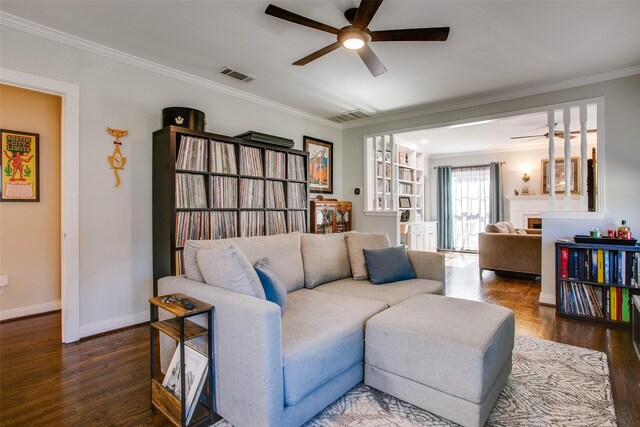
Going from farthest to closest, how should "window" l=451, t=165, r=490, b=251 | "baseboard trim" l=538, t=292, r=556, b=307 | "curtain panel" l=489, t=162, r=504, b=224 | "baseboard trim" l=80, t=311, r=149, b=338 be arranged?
"window" l=451, t=165, r=490, b=251 < "curtain panel" l=489, t=162, r=504, b=224 < "baseboard trim" l=538, t=292, r=556, b=307 < "baseboard trim" l=80, t=311, r=149, b=338

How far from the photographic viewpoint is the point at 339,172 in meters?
5.55

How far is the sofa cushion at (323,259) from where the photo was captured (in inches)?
105

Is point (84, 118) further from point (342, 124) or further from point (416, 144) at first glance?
point (416, 144)

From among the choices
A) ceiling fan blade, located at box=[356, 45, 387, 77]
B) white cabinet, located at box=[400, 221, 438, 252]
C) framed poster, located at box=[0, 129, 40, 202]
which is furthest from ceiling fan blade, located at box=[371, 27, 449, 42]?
white cabinet, located at box=[400, 221, 438, 252]

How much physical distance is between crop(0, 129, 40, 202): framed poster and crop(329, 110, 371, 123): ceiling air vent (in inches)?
148

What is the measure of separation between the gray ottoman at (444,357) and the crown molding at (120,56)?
312cm

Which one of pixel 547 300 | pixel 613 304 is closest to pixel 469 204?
pixel 547 300

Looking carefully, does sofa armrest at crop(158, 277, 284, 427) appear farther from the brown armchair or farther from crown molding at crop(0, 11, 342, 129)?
the brown armchair

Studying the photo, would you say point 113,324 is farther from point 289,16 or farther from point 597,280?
point 597,280

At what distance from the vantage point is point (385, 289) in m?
2.57

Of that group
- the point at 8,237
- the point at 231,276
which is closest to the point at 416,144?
the point at 231,276

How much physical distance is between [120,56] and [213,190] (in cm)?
146

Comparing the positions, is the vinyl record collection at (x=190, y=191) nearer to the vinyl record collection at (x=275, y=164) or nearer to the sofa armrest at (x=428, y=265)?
the vinyl record collection at (x=275, y=164)

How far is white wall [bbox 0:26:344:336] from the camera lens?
268 centimetres
